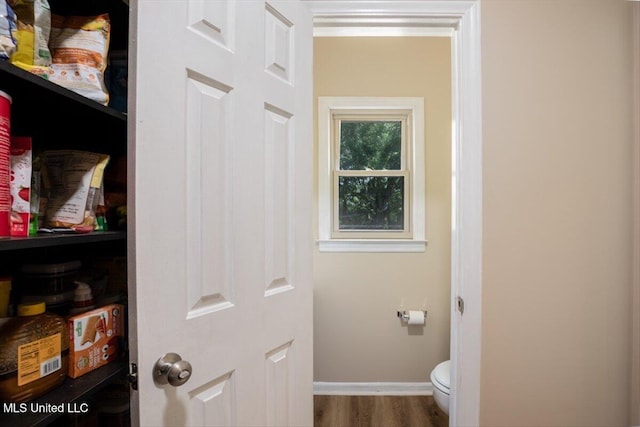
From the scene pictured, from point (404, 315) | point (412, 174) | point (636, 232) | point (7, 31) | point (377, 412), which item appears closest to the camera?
point (7, 31)

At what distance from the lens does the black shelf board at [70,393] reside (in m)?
0.50

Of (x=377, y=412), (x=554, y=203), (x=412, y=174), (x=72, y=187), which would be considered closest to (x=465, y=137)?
(x=554, y=203)

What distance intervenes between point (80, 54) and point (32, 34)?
9 cm

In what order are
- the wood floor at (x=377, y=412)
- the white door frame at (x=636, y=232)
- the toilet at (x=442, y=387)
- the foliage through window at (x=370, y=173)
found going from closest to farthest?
1. the white door frame at (x=636, y=232)
2. the toilet at (x=442, y=387)
3. the wood floor at (x=377, y=412)
4. the foliage through window at (x=370, y=173)

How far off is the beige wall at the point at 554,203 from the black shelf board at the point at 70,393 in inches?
45.6

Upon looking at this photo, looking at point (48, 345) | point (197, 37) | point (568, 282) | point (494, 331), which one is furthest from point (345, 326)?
point (197, 37)

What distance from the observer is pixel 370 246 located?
7.02 ft

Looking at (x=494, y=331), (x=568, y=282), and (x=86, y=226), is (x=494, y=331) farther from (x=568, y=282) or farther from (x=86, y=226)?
(x=86, y=226)

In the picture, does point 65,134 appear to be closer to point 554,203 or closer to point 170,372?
point 170,372

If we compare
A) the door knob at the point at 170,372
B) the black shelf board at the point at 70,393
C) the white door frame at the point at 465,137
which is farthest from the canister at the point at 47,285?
the white door frame at the point at 465,137

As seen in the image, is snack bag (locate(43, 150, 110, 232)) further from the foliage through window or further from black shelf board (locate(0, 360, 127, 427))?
the foliage through window

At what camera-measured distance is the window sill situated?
2.13 meters

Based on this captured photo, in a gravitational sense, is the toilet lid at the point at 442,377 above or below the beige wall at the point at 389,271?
below

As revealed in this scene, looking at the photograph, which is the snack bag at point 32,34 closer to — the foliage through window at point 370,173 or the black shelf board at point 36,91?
the black shelf board at point 36,91
